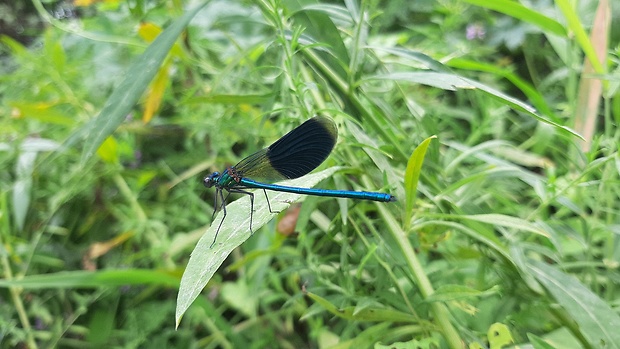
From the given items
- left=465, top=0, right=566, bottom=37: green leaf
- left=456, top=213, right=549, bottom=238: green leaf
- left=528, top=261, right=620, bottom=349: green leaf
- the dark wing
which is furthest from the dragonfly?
left=465, top=0, right=566, bottom=37: green leaf

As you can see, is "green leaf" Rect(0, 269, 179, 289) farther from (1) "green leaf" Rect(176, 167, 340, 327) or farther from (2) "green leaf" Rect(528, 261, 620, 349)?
(2) "green leaf" Rect(528, 261, 620, 349)

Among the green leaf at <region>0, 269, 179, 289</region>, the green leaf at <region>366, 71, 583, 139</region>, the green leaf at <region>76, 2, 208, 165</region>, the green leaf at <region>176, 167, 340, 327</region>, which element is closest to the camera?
the green leaf at <region>176, 167, 340, 327</region>

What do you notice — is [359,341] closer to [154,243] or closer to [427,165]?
[427,165]

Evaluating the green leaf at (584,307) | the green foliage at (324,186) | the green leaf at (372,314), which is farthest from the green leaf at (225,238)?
the green leaf at (584,307)

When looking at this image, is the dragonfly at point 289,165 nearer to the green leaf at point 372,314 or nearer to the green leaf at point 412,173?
the green leaf at point 412,173

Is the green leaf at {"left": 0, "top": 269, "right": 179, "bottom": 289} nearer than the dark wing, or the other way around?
the dark wing

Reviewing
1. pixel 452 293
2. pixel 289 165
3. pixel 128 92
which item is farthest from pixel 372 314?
pixel 128 92

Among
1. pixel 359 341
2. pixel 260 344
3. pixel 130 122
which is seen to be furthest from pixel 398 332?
pixel 130 122
